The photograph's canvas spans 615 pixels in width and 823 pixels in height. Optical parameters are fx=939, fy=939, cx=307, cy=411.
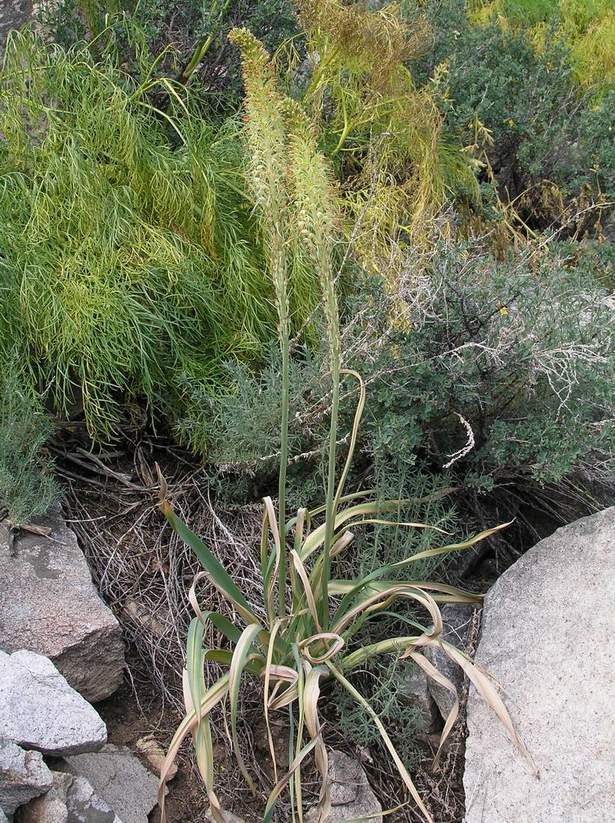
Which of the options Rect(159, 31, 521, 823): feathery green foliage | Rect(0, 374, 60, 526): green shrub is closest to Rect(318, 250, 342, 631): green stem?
Rect(159, 31, 521, 823): feathery green foliage

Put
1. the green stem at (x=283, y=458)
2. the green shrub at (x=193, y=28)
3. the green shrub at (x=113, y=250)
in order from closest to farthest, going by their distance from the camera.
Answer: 1. the green stem at (x=283, y=458)
2. the green shrub at (x=113, y=250)
3. the green shrub at (x=193, y=28)

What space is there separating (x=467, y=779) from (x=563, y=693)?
36 cm

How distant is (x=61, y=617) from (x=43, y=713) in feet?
1.63

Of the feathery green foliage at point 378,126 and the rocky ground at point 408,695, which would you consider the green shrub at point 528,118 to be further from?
the rocky ground at point 408,695

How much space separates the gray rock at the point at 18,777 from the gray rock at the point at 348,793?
799 mm

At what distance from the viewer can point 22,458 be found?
3.14 metres

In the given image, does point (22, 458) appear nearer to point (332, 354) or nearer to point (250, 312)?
point (250, 312)

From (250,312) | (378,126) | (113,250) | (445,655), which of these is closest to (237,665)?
(445,655)

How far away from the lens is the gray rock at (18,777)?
2.14m

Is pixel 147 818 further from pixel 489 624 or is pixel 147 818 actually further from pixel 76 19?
pixel 76 19

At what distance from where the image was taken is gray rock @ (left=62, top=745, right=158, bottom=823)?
8.23 ft

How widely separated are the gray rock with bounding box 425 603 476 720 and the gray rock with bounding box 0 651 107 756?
101 cm

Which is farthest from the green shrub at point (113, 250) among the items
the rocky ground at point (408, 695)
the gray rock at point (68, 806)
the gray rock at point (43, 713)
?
the gray rock at point (68, 806)

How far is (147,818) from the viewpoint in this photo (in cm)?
256
